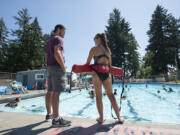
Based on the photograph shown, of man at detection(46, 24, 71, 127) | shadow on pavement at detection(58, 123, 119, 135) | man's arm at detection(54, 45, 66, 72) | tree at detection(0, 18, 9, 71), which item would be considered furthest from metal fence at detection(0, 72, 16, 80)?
shadow on pavement at detection(58, 123, 119, 135)

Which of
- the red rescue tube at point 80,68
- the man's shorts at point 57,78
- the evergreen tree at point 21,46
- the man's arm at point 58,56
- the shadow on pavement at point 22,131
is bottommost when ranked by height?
the shadow on pavement at point 22,131

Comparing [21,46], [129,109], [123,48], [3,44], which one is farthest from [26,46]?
[129,109]

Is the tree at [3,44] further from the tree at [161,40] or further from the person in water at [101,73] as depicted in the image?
the tree at [161,40]

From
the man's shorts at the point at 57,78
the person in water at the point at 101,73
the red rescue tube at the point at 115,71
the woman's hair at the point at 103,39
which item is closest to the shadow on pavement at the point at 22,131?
the man's shorts at the point at 57,78

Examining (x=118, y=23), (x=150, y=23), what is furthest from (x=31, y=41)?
(x=150, y=23)

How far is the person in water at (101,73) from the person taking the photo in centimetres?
248

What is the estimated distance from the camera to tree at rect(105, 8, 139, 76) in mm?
43281

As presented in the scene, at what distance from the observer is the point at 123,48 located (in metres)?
44.0

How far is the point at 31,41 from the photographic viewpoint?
128 feet

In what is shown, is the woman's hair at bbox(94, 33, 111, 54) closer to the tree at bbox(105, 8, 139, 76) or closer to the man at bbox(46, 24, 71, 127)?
the man at bbox(46, 24, 71, 127)

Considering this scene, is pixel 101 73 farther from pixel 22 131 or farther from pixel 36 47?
pixel 36 47

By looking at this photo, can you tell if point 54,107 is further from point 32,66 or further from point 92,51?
point 32,66

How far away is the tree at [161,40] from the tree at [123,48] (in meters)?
6.14

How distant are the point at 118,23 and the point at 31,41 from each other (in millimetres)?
31688
